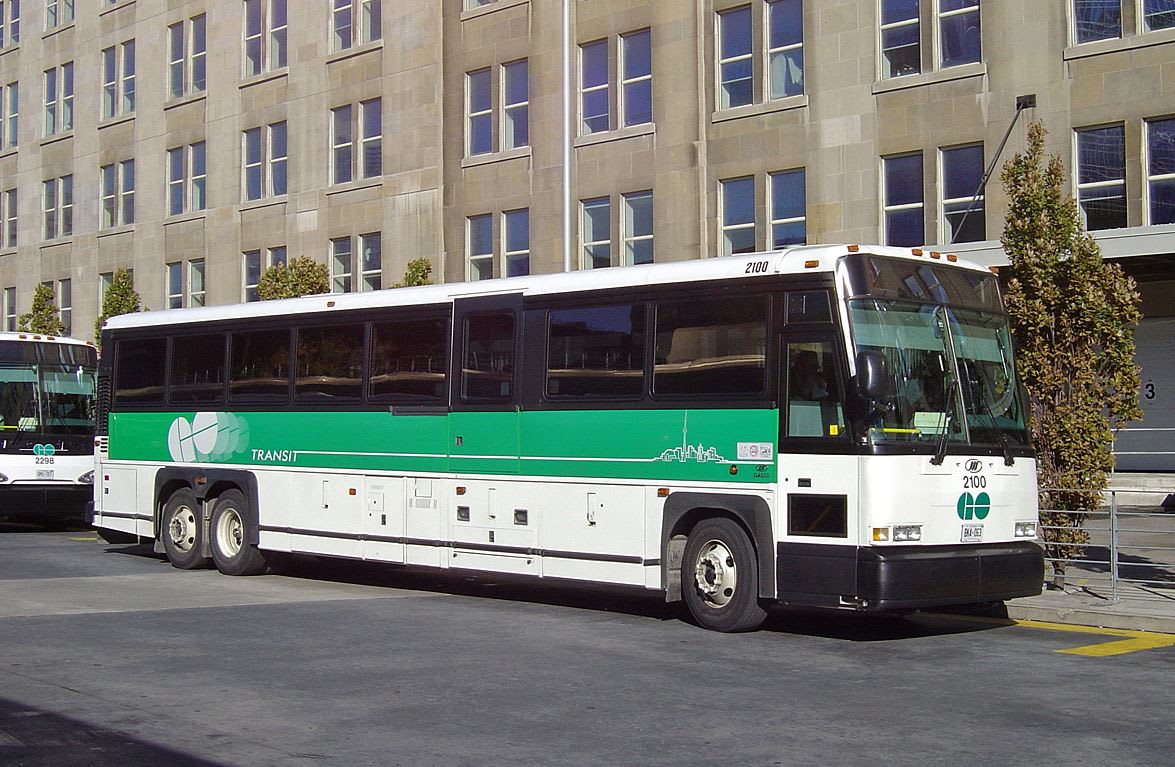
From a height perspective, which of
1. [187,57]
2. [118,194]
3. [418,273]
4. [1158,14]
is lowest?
[418,273]

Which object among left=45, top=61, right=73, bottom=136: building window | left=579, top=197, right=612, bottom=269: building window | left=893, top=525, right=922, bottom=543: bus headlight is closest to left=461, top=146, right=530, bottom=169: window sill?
left=579, top=197, right=612, bottom=269: building window

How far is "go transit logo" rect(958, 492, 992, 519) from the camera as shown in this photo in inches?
497

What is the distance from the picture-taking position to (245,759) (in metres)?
7.75

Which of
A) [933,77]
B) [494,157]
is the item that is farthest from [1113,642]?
[494,157]

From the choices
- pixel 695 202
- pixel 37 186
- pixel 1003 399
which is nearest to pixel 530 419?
pixel 1003 399

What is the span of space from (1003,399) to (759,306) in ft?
7.62

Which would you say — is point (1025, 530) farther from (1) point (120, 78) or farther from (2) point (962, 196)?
(1) point (120, 78)

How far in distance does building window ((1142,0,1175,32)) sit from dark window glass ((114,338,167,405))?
1674cm

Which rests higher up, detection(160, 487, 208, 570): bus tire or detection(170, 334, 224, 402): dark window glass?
detection(170, 334, 224, 402): dark window glass

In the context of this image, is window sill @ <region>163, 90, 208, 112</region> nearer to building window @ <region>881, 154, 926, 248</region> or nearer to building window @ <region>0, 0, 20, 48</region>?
building window @ <region>0, 0, 20, 48</region>

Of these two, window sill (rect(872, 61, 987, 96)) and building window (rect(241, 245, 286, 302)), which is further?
building window (rect(241, 245, 286, 302))

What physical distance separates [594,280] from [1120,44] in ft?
48.3

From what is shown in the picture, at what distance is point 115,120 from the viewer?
4741cm

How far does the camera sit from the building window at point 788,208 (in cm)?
2962
